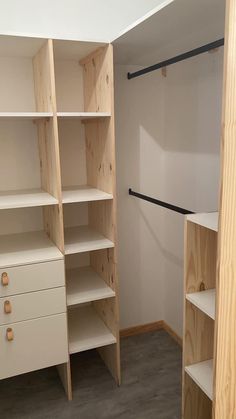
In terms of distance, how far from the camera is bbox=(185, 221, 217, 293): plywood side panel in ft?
5.31

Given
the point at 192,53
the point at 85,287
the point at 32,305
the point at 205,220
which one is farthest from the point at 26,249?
the point at 192,53

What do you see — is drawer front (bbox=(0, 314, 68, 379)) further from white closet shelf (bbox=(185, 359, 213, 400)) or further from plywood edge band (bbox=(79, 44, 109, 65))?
plywood edge band (bbox=(79, 44, 109, 65))

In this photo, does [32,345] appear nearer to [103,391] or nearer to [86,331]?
[86,331]

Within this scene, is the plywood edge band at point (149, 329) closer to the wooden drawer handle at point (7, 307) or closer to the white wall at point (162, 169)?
the white wall at point (162, 169)

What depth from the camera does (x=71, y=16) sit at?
2.18 metres

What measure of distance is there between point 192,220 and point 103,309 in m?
1.12

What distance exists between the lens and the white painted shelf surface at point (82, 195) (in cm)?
195

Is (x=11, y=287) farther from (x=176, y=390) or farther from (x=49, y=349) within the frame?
(x=176, y=390)

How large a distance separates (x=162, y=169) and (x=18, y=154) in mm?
1048

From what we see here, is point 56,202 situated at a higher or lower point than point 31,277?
higher

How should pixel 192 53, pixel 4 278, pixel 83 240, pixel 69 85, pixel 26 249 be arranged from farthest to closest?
pixel 69 85 < pixel 83 240 < pixel 26 249 < pixel 4 278 < pixel 192 53

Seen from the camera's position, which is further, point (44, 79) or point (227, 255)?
point (44, 79)

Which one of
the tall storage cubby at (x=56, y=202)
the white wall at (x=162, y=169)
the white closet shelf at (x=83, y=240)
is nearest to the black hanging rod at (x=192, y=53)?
the white wall at (x=162, y=169)

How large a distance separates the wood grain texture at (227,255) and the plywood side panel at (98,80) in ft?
2.79
